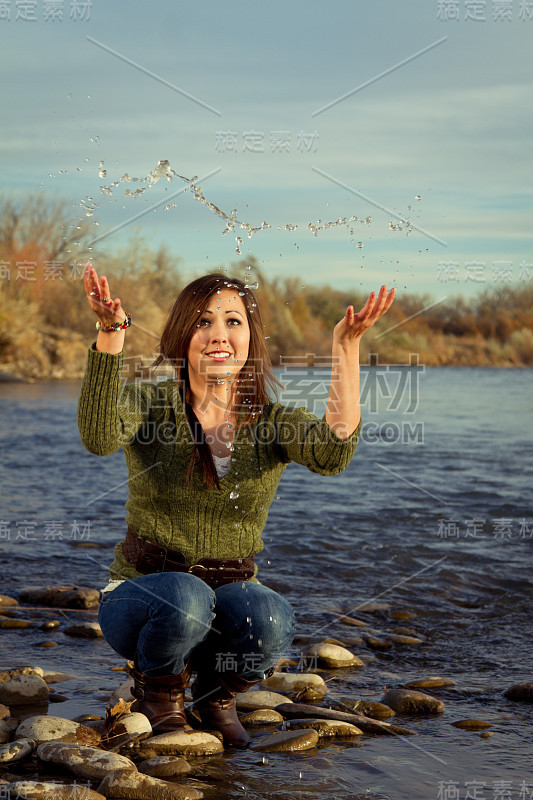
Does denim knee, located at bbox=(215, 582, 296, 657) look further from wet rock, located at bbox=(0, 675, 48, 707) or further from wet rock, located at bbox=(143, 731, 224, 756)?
wet rock, located at bbox=(0, 675, 48, 707)

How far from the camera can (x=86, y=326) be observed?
23.1 meters

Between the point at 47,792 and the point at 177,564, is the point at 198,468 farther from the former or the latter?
Result: the point at 47,792

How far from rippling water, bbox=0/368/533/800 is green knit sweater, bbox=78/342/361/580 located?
713mm

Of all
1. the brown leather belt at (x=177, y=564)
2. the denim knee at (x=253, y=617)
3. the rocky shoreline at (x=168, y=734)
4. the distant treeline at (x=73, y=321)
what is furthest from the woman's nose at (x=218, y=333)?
the distant treeline at (x=73, y=321)

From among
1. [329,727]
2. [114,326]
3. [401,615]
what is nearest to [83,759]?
[329,727]

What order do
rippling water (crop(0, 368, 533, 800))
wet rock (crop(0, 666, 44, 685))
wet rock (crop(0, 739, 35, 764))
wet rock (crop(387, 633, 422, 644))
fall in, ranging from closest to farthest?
1. wet rock (crop(0, 739, 35, 764))
2. rippling water (crop(0, 368, 533, 800))
3. wet rock (crop(0, 666, 44, 685))
4. wet rock (crop(387, 633, 422, 644))

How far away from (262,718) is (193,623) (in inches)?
23.3

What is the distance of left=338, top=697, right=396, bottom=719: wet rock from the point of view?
3.43 m

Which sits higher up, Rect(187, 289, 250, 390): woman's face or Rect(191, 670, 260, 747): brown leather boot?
Rect(187, 289, 250, 390): woman's face

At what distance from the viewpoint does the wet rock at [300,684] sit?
3.62 m

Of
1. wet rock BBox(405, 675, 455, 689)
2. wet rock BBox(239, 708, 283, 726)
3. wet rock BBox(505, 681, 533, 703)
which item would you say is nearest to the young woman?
wet rock BBox(239, 708, 283, 726)

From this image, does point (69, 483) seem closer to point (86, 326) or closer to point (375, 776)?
point (375, 776)

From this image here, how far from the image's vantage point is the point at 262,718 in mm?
3283

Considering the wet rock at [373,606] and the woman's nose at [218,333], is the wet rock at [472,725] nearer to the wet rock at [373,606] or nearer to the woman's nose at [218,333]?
the woman's nose at [218,333]
